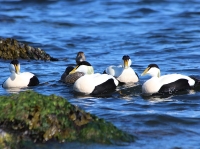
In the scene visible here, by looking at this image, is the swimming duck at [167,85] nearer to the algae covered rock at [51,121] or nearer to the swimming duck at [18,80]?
the swimming duck at [18,80]

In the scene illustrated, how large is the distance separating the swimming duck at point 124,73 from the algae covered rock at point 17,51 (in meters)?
2.87

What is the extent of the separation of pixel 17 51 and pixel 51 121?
25.8 ft

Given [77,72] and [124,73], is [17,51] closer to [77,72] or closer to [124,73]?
[77,72]

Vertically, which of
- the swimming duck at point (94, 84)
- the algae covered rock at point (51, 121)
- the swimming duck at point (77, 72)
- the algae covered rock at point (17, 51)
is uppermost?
the algae covered rock at point (17, 51)

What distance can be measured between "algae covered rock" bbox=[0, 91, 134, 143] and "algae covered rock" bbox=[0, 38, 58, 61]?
7.38m

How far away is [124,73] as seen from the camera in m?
12.7

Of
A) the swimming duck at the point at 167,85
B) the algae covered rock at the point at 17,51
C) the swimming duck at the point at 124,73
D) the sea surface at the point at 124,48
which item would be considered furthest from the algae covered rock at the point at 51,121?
the algae covered rock at the point at 17,51

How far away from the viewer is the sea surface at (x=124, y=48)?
891 centimetres

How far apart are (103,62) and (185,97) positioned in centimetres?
447

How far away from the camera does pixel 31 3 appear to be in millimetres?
27875

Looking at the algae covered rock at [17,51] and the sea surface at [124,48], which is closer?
the sea surface at [124,48]

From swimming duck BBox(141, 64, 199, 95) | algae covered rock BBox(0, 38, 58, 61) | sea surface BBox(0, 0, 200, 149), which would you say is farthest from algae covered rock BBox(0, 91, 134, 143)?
algae covered rock BBox(0, 38, 58, 61)

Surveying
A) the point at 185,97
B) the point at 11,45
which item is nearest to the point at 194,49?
the point at 11,45

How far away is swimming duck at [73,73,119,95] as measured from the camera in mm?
11609
